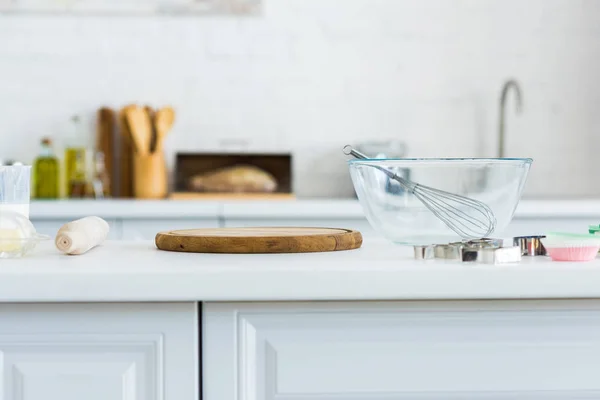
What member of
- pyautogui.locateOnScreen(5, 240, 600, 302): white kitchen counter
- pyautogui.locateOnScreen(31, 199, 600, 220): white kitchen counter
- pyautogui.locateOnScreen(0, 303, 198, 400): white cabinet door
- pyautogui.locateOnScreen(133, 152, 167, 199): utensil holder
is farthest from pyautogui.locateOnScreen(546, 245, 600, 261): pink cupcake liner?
pyautogui.locateOnScreen(133, 152, 167, 199): utensil holder

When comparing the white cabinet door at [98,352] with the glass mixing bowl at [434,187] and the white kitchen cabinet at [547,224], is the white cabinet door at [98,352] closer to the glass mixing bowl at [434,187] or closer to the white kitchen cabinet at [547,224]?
the glass mixing bowl at [434,187]

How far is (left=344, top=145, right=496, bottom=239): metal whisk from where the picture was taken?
99 centimetres

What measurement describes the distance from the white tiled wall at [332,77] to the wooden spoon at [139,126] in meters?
0.16

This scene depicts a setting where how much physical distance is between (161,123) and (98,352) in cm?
233

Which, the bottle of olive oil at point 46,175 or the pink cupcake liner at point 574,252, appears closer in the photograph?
the pink cupcake liner at point 574,252

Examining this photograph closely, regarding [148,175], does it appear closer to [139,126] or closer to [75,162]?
[139,126]

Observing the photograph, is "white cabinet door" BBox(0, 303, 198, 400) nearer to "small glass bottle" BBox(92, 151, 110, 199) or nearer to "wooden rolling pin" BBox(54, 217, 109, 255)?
"wooden rolling pin" BBox(54, 217, 109, 255)

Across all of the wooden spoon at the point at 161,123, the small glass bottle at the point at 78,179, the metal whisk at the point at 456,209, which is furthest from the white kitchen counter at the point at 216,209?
the metal whisk at the point at 456,209

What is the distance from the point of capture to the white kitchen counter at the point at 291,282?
2.89 feet

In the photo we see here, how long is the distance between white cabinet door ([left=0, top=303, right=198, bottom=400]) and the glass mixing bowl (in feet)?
0.93

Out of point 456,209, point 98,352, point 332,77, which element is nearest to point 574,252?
point 456,209

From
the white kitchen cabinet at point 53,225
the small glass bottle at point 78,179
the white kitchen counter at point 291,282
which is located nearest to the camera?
the white kitchen counter at point 291,282

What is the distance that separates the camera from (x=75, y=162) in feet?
10.5

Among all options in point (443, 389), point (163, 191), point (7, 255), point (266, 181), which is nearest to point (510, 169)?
point (443, 389)
